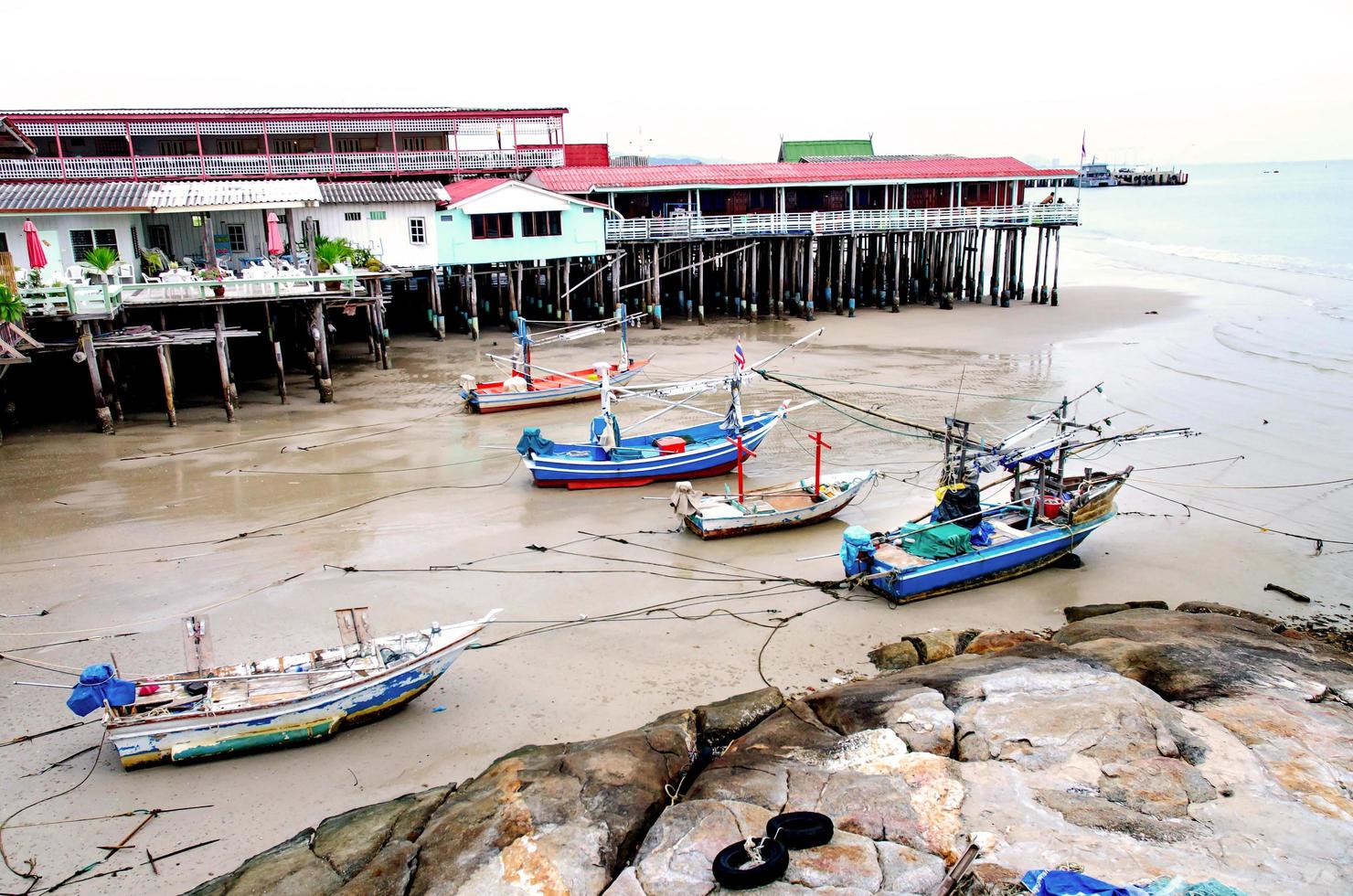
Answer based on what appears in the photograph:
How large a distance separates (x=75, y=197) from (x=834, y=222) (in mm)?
25819

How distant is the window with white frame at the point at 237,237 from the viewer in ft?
101

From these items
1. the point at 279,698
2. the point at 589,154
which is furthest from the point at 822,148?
the point at 279,698

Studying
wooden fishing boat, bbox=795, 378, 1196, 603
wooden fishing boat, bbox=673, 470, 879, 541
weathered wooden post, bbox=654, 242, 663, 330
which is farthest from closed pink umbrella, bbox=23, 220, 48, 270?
weathered wooden post, bbox=654, 242, 663, 330

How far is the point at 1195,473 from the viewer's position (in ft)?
65.2

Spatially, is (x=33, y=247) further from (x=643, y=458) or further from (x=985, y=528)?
(x=985, y=528)

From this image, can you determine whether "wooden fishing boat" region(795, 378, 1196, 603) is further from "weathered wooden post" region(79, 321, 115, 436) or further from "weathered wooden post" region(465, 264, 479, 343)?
"weathered wooden post" region(465, 264, 479, 343)

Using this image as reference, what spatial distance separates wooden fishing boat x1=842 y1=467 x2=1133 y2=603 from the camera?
48.5 feet

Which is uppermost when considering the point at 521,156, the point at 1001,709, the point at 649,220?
the point at 521,156

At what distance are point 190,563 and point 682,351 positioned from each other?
1950 cm

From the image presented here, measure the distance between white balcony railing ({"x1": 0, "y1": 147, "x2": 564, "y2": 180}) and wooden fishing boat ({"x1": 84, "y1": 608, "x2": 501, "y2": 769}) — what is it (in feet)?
96.7

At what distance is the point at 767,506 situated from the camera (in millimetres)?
17734

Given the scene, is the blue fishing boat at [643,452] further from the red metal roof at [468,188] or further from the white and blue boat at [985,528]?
the red metal roof at [468,188]

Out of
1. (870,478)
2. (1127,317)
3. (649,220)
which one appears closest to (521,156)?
(649,220)

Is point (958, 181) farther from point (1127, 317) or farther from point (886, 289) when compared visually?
point (1127, 317)
